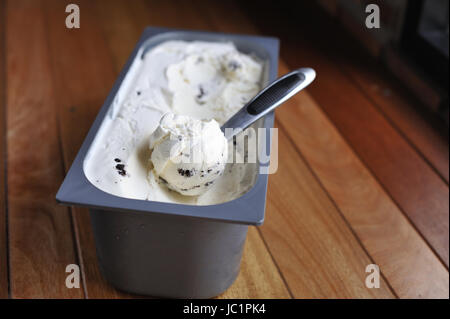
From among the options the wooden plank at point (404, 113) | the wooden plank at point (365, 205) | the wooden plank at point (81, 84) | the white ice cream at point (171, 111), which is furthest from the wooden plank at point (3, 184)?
the wooden plank at point (404, 113)

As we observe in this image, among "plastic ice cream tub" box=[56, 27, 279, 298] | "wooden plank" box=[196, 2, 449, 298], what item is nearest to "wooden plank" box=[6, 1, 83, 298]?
"plastic ice cream tub" box=[56, 27, 279, 298]

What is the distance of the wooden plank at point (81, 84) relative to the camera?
2.98ft

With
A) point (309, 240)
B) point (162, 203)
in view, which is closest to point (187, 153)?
point (162, 203)

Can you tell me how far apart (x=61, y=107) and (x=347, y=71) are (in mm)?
812

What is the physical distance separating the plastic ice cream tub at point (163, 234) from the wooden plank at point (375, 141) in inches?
16.3

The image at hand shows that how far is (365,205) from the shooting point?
105 centimetres

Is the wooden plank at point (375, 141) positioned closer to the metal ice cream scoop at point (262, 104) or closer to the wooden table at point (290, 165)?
the wooden table at point (290, 165)

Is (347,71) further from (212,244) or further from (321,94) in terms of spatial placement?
(212,244)

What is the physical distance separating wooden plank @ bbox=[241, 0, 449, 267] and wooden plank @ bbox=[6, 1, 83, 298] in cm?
68

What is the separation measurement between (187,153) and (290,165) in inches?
17.3

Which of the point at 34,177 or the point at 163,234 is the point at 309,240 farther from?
the point at 34,177

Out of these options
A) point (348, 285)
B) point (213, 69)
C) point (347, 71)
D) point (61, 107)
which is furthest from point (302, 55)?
point (348, 285)

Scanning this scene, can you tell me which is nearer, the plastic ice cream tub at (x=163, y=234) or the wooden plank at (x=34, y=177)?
the plastic ice cream tub at (x=163, y=234)

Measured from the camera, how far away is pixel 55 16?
1598 mm
